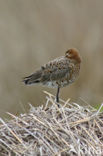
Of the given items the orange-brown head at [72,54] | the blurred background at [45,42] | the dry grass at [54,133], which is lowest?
the dry grass at [54,133]

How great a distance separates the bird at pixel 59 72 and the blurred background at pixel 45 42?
191cm

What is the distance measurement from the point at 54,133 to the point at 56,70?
9.14 feet

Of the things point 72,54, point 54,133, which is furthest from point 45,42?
point 54,133

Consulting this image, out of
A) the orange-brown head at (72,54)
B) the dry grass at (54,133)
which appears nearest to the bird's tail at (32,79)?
the orange-brown head at (72,54)

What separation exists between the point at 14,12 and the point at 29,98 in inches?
59.8

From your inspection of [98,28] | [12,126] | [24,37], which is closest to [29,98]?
[24,37]

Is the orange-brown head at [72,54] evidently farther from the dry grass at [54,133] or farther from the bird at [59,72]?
the dry grass at [54,133]

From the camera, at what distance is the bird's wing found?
7.12 meters

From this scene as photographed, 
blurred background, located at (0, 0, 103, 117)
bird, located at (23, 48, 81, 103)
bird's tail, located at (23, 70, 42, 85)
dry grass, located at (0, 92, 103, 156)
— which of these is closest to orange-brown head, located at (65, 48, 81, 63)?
bird, located at (23, 48, 81, 103)

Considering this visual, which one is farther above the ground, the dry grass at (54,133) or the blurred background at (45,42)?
the blurred background at (45,42)

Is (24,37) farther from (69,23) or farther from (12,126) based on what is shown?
(12,126)

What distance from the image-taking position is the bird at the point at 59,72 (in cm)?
700

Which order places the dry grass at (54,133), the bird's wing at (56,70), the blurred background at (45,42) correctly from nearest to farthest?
the dry grass at (54,133)
the bird's wing at (56,70)
the blurred background at (45,42)

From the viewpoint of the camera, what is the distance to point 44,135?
4.43m
